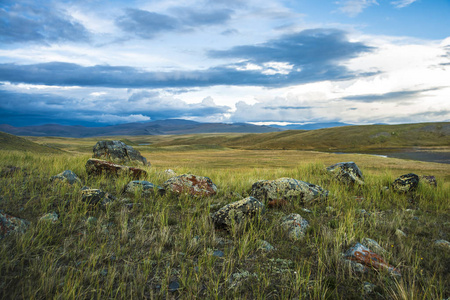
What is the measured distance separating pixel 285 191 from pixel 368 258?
11.0 ft

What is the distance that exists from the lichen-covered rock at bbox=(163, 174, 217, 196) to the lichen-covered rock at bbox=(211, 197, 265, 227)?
2.02 metres

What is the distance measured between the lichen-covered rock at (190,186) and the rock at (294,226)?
8.85 ft

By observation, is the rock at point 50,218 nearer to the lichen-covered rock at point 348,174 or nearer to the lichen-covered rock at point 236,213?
the lichen-covered rock at point 236,213

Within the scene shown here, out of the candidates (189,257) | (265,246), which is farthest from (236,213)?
(189,257)

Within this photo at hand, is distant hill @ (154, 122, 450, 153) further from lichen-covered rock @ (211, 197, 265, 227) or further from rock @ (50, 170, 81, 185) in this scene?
lichen-covered rock @ (211, 197, 265, 227)

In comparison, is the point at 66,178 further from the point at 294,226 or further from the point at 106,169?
the point at 294,226

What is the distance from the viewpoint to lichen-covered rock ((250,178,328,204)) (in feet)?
21.7

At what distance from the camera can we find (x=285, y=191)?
678 centimetres

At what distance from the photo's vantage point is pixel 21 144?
20.3 m

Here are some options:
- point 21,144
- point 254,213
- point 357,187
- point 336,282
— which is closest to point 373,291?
point 336,282

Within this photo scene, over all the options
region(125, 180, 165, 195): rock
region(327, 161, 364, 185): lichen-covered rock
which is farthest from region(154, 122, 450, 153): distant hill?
region(125, 180, 165, 195): rock

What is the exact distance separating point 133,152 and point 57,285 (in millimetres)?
15370

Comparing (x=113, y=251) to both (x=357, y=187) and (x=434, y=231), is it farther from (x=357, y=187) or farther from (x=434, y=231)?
(x=357, y=187)

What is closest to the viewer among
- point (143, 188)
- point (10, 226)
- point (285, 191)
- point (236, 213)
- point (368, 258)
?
point (368, 258)
